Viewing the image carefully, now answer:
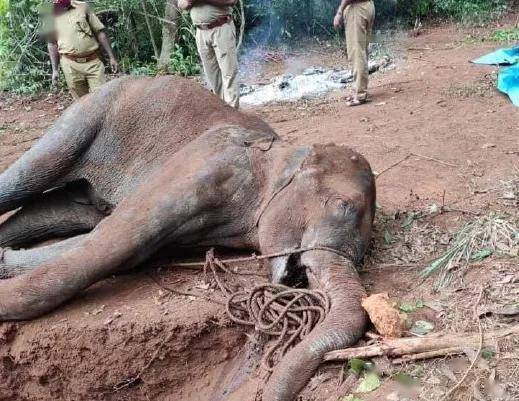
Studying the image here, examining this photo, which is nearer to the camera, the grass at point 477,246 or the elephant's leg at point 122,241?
the grass at point 477,246

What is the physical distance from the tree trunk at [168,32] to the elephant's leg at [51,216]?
805 centimetres

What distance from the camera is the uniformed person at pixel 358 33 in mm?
8883

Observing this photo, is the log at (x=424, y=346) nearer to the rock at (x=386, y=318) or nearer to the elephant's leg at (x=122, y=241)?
the rock at (x=386, y=318)

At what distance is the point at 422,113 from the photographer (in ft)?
26.1

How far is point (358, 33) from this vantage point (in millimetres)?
8977

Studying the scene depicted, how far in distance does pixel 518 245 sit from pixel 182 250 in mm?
2057

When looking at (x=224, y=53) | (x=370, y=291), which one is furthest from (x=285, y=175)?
(x=224, y=53)

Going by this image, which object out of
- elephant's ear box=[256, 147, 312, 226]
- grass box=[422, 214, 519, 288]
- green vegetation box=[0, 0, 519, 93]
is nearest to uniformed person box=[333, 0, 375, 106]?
green vegetation box=[0, 0, 519, 93]

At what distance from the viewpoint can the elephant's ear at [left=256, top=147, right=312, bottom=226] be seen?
4.24m

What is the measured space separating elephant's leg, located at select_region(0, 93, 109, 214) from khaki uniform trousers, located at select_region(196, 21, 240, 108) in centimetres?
325

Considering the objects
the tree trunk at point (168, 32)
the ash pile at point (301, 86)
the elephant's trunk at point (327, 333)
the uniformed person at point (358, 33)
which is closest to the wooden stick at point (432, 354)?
the elephant's trunk at point (327, 333)

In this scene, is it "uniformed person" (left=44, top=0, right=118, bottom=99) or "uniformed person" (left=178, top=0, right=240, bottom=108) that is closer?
"uniformed person" (left=178, top=0, right=240, bottom=108)

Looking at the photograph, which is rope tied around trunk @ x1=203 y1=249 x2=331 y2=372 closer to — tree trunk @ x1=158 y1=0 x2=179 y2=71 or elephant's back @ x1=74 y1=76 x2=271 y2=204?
elephant's back @ x1=74 y1=76 x2=271 y2=204

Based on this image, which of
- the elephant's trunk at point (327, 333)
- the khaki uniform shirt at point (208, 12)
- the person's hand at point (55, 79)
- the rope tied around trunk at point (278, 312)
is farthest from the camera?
the person's hand at point (55, 79)
